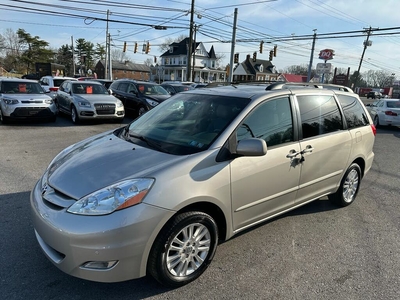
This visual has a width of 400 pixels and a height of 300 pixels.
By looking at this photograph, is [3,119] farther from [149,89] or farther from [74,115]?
[149,89]

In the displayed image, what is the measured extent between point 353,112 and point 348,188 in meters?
1.17

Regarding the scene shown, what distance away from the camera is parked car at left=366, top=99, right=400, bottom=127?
→ 13446mm

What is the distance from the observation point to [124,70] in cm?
8431

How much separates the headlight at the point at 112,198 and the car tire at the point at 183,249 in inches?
14.3

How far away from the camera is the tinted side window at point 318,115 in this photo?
3.51 metres

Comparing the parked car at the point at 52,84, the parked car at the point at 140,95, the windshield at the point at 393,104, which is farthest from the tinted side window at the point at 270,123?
the parked car at the point at 52,84

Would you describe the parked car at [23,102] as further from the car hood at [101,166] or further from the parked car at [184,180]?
the car hood at [101,166]

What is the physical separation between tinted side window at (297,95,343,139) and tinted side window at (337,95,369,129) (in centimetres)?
21

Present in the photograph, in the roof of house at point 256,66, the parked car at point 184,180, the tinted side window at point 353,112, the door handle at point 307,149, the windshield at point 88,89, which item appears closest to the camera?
the parked car at point 184,180

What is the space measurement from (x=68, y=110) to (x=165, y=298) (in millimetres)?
10997

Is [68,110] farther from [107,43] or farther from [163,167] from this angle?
[107,43]

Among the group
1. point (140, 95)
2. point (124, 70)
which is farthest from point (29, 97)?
point (124, 70)

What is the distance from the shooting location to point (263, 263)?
116 inches

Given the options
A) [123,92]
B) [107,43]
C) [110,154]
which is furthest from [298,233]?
[107,43]
